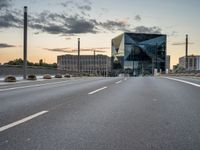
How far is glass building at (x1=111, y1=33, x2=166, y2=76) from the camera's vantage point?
12462 centimetres

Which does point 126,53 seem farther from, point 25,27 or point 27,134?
point 27,134

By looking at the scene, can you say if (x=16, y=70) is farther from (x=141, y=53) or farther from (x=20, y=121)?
(x=141, y=53)

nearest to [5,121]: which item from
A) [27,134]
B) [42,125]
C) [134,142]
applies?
[42,125]

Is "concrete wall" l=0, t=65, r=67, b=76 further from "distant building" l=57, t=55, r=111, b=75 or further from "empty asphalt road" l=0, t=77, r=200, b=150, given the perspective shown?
"distant building" l=57, t=55, r=111, b=75

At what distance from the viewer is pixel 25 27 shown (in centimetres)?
3120

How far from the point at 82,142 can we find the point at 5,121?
7.86 feet

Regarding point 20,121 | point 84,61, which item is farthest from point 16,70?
point 84,61

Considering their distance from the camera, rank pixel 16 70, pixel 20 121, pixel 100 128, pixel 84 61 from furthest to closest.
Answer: pixel 84 61
pixel 16 70
pixel 20 121
pixel 100 128

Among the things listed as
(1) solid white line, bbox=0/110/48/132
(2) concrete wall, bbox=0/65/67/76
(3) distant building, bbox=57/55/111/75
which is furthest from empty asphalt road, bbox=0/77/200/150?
(3) distant building, bbox=57/55/111/75

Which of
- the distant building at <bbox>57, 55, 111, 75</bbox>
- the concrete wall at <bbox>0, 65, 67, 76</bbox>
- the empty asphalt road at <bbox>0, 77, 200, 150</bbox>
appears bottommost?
the empty asphalt road at <bbox>0, 77, 200, 150</bbox>

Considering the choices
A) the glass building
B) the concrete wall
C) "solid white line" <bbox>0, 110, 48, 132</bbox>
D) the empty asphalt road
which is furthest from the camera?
the glass building

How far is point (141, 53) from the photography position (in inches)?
4926

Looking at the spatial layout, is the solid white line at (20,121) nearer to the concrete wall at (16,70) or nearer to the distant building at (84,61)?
the concrete wall at (16,70)

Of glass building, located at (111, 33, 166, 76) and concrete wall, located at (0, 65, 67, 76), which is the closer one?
concrete wall, located at (0, 65, 67, 76)
